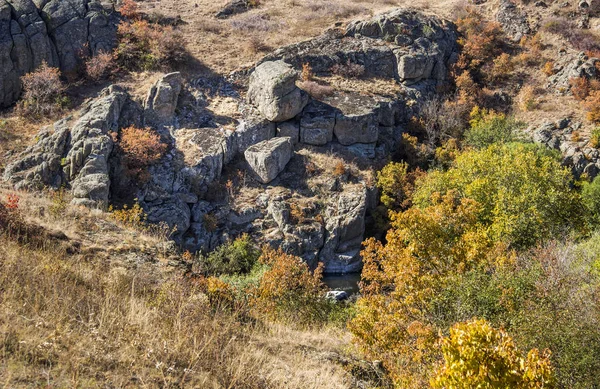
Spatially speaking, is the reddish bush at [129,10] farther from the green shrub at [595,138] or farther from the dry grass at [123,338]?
the green shrub at [595,138]

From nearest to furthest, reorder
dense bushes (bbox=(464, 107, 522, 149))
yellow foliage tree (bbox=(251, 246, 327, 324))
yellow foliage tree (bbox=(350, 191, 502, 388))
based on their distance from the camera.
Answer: yellow foliage tree (bbox=(350, 191, 502, 388)), yellow foliage tree (bbox=(251, 246, 327, 324)), dense bushes (bbox=(464, 107, 522, 149))

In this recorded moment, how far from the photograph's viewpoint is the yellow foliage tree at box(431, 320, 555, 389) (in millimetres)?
4551

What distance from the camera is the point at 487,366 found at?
179 inches

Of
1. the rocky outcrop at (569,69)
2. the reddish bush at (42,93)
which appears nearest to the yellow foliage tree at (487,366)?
the reddish bush at (42,93)

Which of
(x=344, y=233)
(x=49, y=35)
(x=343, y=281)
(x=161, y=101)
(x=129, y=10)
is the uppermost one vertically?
(x=129, y=10)

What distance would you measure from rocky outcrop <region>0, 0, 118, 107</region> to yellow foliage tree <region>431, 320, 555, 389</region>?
28884mm

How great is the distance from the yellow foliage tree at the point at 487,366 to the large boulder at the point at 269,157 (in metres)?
20.6

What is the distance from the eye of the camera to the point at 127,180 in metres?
22.0

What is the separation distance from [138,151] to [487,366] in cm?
2134

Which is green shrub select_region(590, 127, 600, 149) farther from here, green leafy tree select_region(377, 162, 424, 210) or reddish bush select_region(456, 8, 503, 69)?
reddish bush select_region(456, 8, 503, 69)

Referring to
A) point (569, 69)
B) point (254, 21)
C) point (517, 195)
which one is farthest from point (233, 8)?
point (517, 195)

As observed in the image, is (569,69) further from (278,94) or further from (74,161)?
(74,161)

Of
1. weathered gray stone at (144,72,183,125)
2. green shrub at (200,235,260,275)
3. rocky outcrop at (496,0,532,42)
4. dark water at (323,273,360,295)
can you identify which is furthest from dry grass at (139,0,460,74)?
dark water at (323,273,360,295)

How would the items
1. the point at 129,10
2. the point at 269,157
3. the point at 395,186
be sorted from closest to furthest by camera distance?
1. the point at 269,157
2. the point at 395,186
3. the point at 129,10
